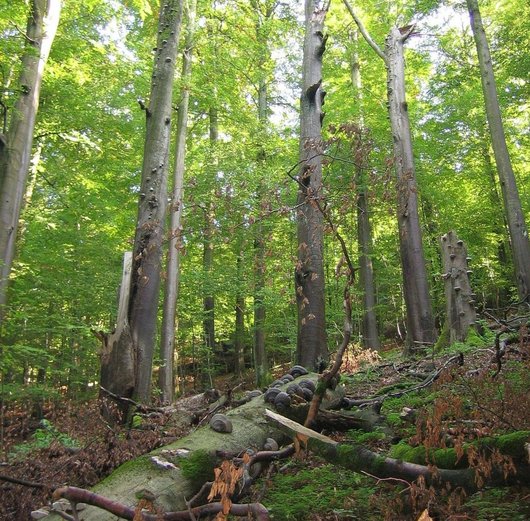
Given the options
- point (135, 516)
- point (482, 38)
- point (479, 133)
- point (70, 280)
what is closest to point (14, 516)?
point (135, 516)

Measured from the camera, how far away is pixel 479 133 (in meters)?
18.4

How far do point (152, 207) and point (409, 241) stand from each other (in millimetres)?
6461

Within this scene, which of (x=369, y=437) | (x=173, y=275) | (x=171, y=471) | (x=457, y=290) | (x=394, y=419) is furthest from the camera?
(x=173, y=275)

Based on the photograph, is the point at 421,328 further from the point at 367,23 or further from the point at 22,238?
the point at 367,23

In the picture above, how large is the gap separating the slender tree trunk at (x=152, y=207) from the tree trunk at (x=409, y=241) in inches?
191

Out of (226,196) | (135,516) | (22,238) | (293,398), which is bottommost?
(135,516)

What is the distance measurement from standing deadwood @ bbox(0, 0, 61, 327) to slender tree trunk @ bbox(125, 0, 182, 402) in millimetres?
2868

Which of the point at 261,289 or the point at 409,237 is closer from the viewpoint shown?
the point at 409,237

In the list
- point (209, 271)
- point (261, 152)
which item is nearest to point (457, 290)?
point (209, 271)

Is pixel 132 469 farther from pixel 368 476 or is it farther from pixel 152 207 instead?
pixel 152 207

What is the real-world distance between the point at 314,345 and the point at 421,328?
4.14 metres

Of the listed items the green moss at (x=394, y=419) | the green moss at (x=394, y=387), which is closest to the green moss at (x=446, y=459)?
the green moss at (x=394, y=419)

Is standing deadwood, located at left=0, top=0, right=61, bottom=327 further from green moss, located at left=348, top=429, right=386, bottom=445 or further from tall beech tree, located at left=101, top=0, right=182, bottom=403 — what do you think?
green moss, located at left=348, top=429, right=386, bottom=445

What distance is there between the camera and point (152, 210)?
22.6 ft
